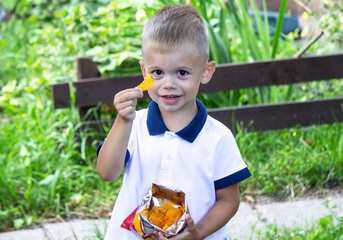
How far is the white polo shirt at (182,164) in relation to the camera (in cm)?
182

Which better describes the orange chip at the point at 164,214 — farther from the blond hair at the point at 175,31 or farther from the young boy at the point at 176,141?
the blond hair at the point at 175,31

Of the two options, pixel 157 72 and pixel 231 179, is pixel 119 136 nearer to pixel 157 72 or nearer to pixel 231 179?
pixel 157 72

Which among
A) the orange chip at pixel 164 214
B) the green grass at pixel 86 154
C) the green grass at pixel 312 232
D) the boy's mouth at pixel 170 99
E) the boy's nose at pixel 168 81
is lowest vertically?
the green grass at pixel 312 232

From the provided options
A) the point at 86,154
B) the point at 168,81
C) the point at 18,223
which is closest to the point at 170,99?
the point at 168,81

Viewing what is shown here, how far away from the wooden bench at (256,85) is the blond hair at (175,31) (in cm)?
212

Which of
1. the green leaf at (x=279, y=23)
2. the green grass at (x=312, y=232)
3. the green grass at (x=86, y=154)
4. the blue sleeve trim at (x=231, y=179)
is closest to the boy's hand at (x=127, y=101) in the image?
the blue sleeve trim at (x=231, y=179)

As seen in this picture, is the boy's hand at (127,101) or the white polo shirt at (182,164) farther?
the white polo shirt at (182,164)

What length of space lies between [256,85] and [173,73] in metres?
2.40

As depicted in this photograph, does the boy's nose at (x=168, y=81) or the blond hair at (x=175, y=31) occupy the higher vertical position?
the blond hair at (x=175, y=31)

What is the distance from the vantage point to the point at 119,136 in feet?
5.66

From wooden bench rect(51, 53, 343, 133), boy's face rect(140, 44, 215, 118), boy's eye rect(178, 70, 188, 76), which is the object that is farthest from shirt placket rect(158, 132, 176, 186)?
wooden bench rect(51, 53, 343, 133)

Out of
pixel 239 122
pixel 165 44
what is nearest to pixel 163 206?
pixel 165 44

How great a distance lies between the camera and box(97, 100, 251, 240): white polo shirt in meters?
1.82

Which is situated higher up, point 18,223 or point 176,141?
point 176,141
